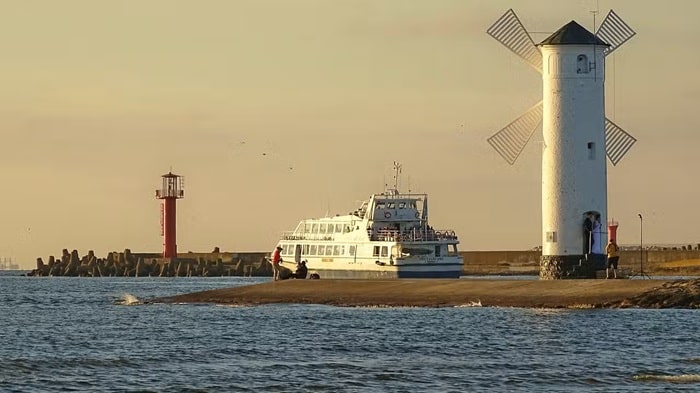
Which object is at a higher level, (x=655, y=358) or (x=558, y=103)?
(x=558, y=103)

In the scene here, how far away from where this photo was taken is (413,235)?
3378 inches

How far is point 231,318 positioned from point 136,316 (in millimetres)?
4640

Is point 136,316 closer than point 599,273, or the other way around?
point 136,316

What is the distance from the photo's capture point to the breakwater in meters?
112

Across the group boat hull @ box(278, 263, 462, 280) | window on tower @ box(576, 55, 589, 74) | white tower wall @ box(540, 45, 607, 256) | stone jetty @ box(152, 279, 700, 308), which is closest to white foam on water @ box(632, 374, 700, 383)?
stone jetty @ box(152, 279, 700, 308)

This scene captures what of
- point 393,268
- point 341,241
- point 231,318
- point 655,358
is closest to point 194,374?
point 655,358

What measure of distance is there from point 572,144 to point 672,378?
24.9m

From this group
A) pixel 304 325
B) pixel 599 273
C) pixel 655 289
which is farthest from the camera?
pixel 599 273

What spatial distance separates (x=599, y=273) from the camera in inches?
2163

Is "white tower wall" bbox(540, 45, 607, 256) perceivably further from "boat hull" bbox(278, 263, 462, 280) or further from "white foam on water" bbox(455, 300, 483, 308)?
"boat hull" bbox(278, 263, 462, 280)

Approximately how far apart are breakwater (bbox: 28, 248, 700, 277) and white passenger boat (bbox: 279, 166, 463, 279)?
779 inches

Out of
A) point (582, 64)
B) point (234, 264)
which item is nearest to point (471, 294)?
point (582, 64)

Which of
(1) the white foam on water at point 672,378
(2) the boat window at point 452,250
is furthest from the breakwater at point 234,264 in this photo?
(1) the white foam on water at point 672,378

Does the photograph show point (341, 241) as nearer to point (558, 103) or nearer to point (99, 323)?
point (558, 103)
